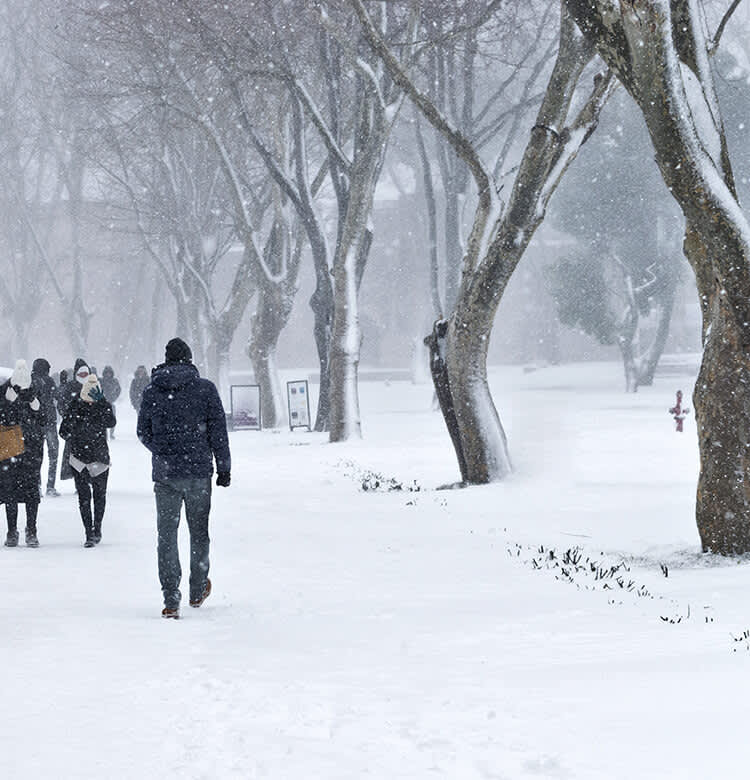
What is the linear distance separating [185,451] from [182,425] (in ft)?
0.59

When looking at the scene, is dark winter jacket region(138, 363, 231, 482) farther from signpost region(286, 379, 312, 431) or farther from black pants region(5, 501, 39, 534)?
signpost region(286, 379, 312, 431)

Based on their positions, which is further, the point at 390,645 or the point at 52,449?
the point at 52,449

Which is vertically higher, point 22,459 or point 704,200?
point 704,200

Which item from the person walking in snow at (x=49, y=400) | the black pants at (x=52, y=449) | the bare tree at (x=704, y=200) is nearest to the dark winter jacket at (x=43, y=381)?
the person walking in snow at (x=49, y=400)

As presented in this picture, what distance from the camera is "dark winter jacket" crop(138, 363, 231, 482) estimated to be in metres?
8.21

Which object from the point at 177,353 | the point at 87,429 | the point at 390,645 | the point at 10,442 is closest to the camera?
the point at 390,645

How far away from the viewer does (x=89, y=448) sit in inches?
452

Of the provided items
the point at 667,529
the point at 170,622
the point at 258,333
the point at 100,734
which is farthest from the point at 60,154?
the point at 100,734

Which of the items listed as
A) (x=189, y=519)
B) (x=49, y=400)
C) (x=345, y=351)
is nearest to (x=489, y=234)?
(x=49, y=400)

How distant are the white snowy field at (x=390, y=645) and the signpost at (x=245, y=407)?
1634 centimetres

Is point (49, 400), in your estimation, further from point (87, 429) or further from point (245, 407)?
point (245, 407)

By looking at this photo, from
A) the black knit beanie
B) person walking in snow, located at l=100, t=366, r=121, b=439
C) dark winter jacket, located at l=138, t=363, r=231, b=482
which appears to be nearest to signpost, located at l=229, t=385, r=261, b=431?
person walking in snow, located at l=100, t=366, r=121, b=439

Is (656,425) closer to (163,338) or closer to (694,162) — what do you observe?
(694,162)

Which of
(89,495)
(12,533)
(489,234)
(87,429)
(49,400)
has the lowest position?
→ (12,533)
